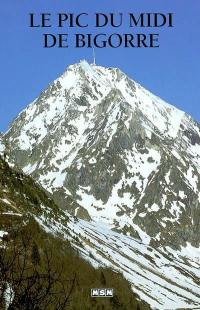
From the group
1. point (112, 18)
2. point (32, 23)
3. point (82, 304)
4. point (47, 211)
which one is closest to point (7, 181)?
point (47, 211)

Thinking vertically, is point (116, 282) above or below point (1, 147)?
below

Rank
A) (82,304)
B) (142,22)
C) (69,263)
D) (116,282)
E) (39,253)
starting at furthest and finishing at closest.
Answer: (142,22) → (116,282) → (69,263) → (39,253) → (82,304)

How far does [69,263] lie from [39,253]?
5.27 m

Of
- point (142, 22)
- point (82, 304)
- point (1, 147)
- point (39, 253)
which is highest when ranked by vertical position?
point (142, 22)

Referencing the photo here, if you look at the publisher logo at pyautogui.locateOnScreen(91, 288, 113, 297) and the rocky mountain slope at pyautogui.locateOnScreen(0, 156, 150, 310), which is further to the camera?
the publisher logo at pyautogui.locateOnScreen(91, 288, 113, 297)

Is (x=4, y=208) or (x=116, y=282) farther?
(x=116, y=282)

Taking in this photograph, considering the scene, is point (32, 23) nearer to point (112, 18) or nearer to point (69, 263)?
point (112, 18)

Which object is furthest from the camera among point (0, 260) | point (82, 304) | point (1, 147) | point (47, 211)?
point (1, 147)

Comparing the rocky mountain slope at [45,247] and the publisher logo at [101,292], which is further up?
the rocky mountain slope at [45,247]

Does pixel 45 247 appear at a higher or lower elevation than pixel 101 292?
higher

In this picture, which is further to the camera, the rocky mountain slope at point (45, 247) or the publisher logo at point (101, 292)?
the publisher logo at point (101, 292)

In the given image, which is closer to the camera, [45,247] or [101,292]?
[45,247]

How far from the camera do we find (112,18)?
52.4 m

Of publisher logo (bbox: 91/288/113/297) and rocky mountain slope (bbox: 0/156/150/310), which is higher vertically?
rocky mountain slope (bbox: 0/156/150/310)
